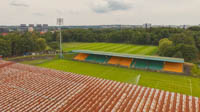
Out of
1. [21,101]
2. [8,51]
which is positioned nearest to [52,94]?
[21,101]

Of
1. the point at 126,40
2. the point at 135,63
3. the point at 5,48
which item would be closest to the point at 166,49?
the point at 135,63

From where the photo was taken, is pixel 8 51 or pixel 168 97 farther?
pixel 8 51

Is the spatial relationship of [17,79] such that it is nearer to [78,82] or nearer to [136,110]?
[78,82]

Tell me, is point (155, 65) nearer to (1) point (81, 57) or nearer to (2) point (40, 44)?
(1) point (81, 57)

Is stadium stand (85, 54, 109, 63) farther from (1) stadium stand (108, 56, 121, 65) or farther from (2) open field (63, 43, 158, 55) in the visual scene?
(2) open field (63, 43, 158, 55)

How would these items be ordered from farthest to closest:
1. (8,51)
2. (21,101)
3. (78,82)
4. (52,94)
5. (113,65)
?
(8,51) → (113,65) → (78,82) → (52,94) → (21,101)

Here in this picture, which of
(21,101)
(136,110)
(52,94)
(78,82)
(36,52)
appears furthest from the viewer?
(36,52)
